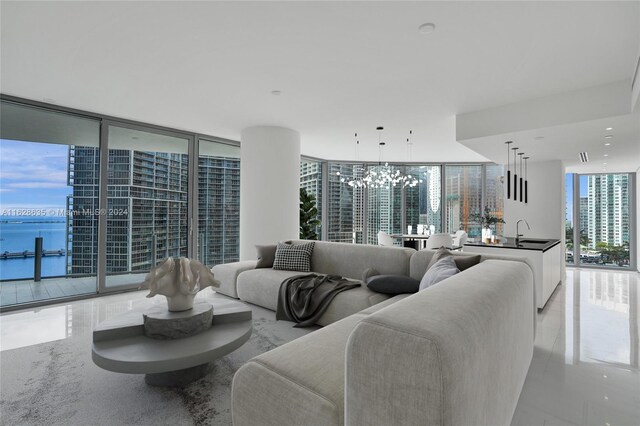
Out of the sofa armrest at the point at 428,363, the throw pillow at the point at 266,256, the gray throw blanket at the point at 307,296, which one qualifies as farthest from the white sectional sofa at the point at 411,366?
the throw pillow at the point at 266,256

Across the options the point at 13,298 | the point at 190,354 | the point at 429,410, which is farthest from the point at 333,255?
the point at 13,298

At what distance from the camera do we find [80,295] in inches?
181

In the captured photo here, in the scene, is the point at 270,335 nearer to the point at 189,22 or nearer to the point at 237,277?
the point at 237,277

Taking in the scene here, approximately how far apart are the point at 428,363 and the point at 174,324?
74.2 inches

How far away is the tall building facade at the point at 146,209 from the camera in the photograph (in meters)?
4.71

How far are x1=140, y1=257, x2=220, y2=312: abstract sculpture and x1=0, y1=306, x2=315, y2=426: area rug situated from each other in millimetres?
557

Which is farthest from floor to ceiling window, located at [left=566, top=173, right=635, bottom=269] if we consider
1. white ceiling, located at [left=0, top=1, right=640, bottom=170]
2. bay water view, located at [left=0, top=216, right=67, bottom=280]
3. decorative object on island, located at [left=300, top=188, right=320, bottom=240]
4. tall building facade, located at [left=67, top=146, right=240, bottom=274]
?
bay water view, located at [left=0, top=216, right=67, bottom=280]

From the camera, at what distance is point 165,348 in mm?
2027

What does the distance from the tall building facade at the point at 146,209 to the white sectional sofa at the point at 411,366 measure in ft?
14.6

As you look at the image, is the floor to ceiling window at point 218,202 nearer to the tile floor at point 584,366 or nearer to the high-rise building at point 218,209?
the high-rise building at point 218,209

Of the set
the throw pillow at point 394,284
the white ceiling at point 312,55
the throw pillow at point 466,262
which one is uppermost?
the white ceiling at point 312,55

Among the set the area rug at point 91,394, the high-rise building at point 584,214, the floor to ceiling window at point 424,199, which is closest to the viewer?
the area rug at point 91,394

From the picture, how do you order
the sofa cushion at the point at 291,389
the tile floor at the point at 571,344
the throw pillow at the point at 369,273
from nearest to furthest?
the sofa cushion at the point at 291,389 < the tile floor at the point at 571,344 < the throw pillow at the point at 369,273

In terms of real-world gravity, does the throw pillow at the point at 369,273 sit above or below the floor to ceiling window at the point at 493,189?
below
